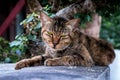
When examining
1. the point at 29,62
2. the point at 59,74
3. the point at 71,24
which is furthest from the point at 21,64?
the point at 59,74

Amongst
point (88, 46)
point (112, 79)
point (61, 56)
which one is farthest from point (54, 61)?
point (112, 79)

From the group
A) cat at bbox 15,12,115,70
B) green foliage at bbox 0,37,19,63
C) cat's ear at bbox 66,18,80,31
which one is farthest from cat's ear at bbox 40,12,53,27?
green foliage at bbox 0,37,19,63

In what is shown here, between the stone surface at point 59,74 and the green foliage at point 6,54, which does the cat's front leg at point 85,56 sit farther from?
the green foliage at point 6,54

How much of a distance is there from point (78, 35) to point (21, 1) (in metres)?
1.92

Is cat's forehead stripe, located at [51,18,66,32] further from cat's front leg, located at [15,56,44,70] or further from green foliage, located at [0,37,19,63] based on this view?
green foliage, located at [0,37,19,63]

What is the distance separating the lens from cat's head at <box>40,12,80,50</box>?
3.73m

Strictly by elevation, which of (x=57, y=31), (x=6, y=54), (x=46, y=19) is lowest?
(x=6, y=54)

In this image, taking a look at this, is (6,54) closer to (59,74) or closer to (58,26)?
(58,26)

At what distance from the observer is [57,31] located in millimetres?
3752

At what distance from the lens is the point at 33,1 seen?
209 inches

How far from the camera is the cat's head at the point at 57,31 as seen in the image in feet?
12.2

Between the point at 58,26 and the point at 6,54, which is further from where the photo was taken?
the point at 6,54

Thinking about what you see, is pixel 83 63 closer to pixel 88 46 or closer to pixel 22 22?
pixel 88 46

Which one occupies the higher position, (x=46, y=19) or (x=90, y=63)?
(x=46, y=19)
